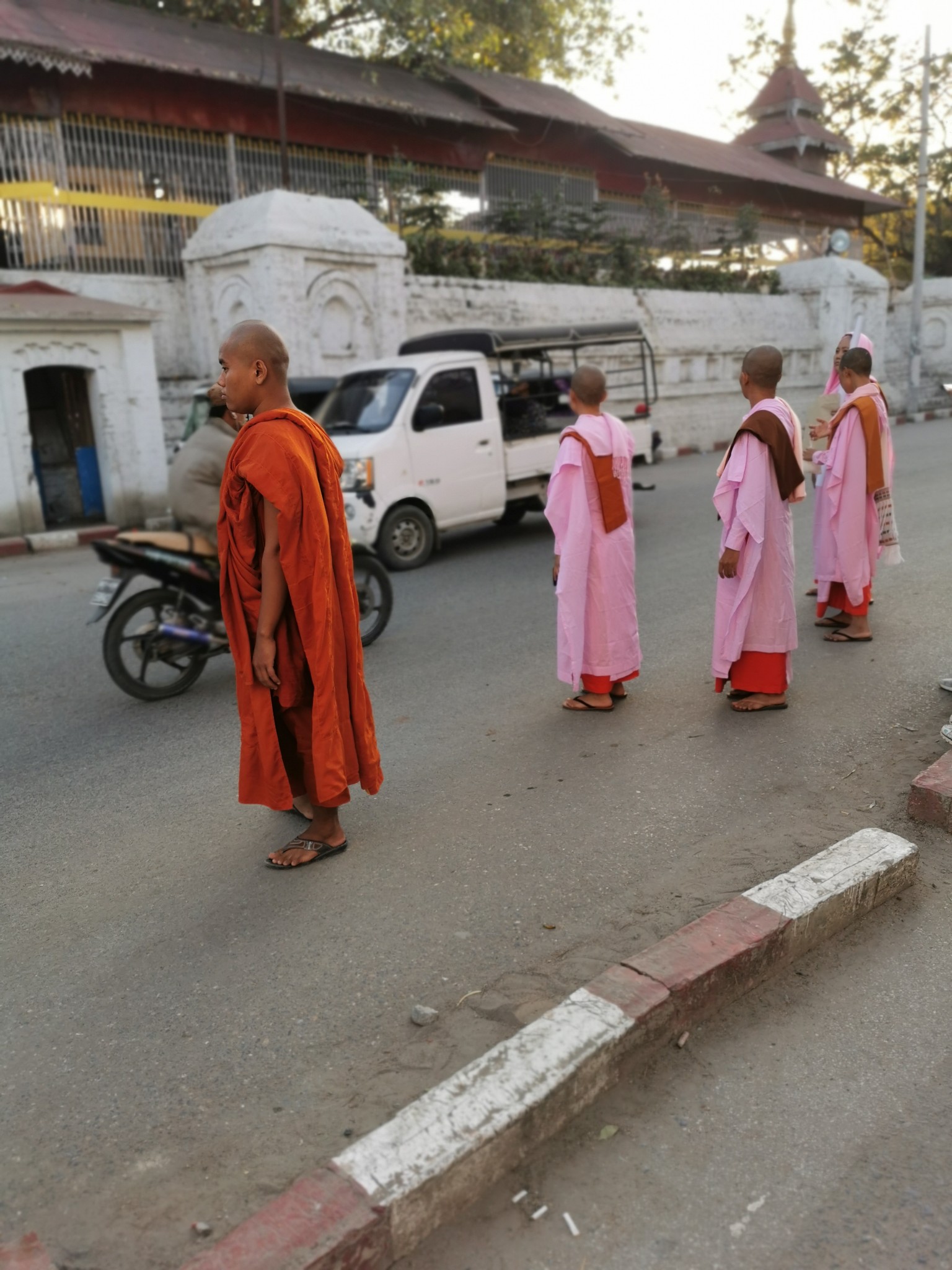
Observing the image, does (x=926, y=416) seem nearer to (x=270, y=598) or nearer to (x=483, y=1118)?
(x=270, y=598)

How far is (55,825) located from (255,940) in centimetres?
144

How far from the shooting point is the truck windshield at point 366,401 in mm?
9211

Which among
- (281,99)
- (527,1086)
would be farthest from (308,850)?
(281,99)

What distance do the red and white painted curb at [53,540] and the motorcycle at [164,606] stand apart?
5.93m

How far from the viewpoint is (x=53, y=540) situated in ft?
38.8

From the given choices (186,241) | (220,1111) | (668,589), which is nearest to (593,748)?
(220,1111)

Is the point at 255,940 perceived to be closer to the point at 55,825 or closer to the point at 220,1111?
the point at 220,1111

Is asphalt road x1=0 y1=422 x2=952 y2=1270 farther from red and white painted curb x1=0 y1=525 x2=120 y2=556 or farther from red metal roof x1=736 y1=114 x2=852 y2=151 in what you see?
red metal roof x1=736 y1=114 x2=852 y2=151

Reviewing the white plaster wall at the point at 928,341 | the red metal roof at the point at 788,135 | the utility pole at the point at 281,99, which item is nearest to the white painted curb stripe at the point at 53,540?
the utility pole at the point at 281,99

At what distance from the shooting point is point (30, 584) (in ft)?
31.2

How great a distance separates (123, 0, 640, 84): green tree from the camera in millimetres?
19125

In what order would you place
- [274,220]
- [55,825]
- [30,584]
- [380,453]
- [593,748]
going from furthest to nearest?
[274,220] < [30,584] < [380,453] < [593,748] < [55,825]

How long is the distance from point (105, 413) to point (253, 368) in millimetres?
10138

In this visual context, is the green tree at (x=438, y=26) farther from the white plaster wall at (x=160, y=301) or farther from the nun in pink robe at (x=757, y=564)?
the nun in pink robe at (x=757, y=564)
